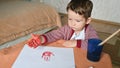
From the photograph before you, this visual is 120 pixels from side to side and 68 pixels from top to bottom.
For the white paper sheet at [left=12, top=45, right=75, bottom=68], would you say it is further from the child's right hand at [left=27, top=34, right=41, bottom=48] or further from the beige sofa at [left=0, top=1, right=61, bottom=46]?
the beige sofa at [left=0, top=1, right=61, bottom=46]

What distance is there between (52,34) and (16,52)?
251 mm

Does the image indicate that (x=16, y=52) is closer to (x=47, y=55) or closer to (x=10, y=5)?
(x=47, y=55)

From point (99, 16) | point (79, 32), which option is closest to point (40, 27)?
point (79, 32)

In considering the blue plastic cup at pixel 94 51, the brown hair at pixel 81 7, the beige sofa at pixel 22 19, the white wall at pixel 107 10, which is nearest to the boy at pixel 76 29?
the brown hair at pixel 81 7

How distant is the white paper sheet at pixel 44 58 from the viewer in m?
0.74

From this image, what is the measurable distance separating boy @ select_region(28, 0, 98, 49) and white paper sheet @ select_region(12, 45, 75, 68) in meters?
0.07

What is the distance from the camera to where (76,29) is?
3.44 feet

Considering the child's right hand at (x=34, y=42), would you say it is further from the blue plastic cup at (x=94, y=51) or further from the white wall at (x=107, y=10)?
the white wall at (x=107, y=10)

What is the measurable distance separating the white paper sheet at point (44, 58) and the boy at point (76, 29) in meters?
0.07

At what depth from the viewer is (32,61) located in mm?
760

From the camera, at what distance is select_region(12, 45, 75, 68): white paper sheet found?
0.74 m

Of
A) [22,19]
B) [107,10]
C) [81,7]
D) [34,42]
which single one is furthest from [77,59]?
[107,10]

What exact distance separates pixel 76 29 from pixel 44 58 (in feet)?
1.12

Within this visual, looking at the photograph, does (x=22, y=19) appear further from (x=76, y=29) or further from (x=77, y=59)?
(x=77, y=59)
